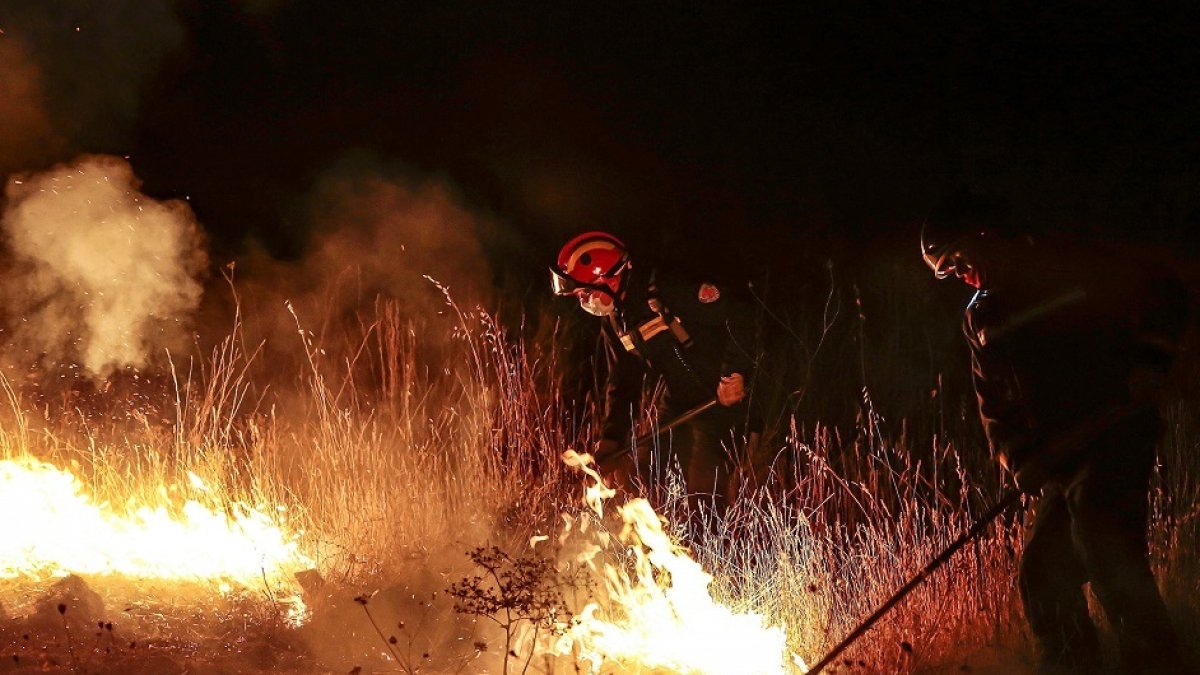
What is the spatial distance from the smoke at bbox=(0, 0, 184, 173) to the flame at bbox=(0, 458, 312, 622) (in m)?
3.14

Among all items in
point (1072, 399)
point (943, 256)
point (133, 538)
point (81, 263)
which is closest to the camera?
point (1072, 399)

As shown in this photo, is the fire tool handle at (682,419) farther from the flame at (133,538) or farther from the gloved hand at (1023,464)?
the gloved hand at (1023,464)

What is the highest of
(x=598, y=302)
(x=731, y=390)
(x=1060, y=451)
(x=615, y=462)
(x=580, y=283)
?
(x=580, y=283)

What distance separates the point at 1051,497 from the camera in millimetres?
5336

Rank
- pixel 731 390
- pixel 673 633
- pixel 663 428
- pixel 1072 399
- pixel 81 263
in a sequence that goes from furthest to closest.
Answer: pixel 81 263, pixel 663 428, pixel 731 390, pixel 673 633, pixel 1072 399

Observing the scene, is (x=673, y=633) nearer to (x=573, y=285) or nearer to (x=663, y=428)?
(x=663, y=428)

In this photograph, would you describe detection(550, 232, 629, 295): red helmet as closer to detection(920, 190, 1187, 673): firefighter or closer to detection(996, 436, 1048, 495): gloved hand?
detection(920, 190, 1187, 673): firefighter

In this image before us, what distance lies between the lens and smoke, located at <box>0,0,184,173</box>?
944 cm

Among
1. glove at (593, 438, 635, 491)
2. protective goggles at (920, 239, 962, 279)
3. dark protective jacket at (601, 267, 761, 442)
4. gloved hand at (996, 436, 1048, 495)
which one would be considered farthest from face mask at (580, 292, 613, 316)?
gloved hand at (996, 436, 1048, 495)

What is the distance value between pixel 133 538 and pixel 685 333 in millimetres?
3505

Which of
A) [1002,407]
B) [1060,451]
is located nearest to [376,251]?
[1002,407]

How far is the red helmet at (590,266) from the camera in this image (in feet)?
25.2

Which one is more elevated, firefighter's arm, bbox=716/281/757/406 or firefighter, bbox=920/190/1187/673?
firefighter's arm, bbox=716/281/757/406

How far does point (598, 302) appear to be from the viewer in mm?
7707
